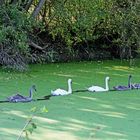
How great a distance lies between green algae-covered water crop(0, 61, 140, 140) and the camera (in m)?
4.11

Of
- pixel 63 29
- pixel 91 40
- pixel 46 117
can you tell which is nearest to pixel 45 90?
pixel 46 117

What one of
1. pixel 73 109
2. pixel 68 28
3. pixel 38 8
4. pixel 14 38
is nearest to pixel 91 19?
pixel 68 28

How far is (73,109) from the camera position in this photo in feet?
16.9

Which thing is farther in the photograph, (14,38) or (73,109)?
(14,38)

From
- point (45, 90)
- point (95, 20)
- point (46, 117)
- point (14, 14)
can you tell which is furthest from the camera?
point (95, 20)

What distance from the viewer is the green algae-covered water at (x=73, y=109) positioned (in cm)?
411

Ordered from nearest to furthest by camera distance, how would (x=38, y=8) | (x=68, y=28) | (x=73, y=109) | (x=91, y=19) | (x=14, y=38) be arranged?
(x=73, y=109) → (x=14, y=38) → (x=38, y=8) → (x=91, y=19) → (x=68, y=28)

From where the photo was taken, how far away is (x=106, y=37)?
11344mm

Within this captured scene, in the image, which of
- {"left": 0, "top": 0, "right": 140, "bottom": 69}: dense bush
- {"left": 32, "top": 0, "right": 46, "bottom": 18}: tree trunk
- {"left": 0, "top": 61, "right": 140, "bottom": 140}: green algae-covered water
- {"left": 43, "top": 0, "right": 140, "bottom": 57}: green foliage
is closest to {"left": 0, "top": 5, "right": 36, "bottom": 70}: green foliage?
{"left": 0, "top": 0, "right": 140, "bottom": 69}: dense bush

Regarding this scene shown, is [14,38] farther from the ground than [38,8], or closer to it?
closer to it

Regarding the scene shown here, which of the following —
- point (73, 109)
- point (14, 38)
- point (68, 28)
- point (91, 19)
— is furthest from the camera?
point (68, 28)

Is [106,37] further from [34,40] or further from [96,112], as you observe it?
[96,112]

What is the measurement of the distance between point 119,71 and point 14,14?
2.11 metres

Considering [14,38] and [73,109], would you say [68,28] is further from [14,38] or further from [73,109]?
[73,109]
